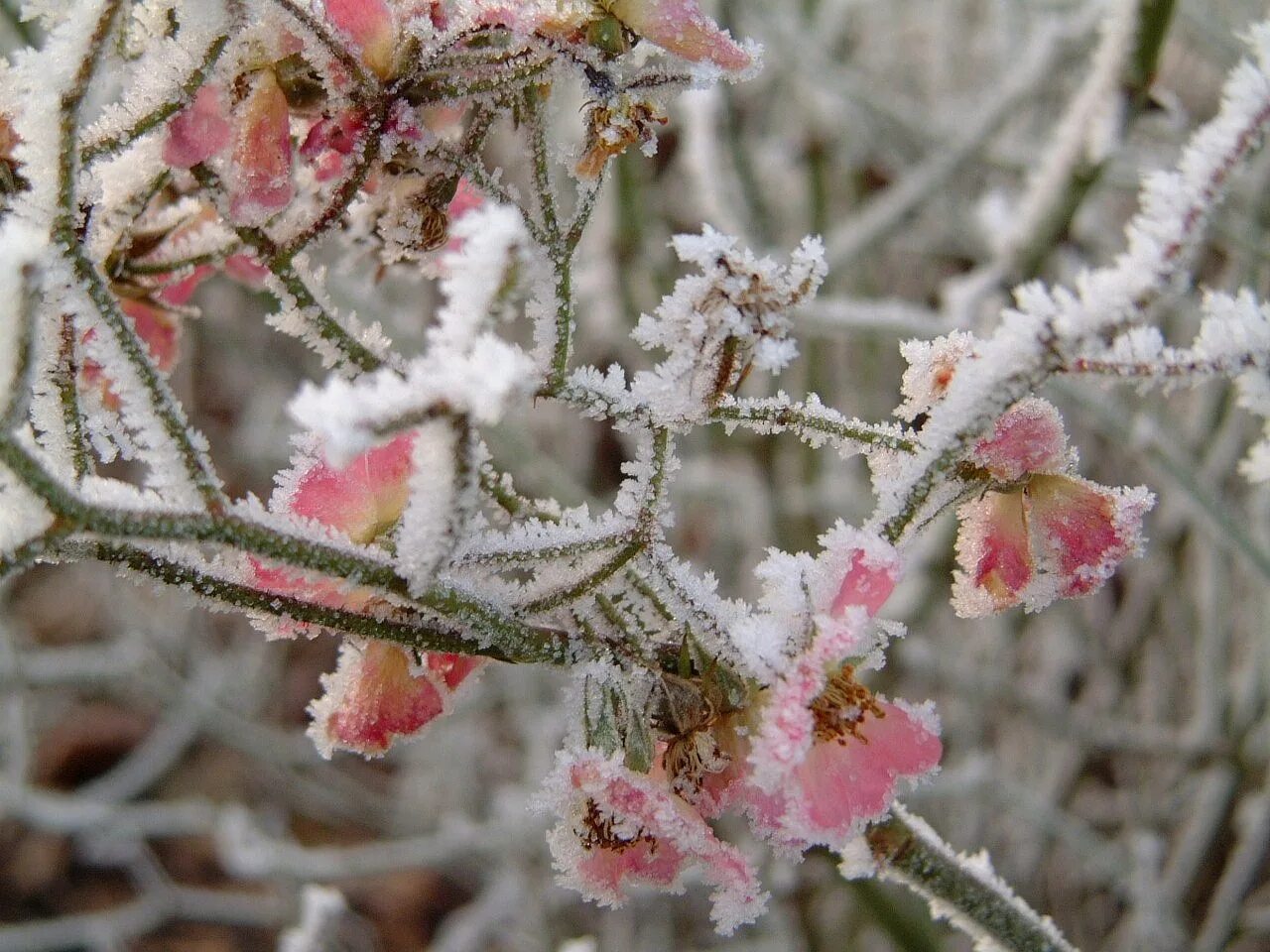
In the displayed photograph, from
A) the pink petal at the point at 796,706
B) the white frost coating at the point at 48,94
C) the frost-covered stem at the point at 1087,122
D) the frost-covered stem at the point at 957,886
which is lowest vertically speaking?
the frost-covered stem at the point at 957,886

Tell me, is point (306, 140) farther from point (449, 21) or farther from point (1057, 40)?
point (1057, 40)

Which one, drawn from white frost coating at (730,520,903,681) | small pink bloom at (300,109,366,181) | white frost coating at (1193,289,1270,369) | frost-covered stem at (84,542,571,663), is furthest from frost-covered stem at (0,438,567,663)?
white frost coating at (1193,289,1270,369)

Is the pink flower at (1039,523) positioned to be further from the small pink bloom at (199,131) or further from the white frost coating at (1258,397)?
the small pink bloom at (199,131)

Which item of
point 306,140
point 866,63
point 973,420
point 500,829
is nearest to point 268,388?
point 500,829

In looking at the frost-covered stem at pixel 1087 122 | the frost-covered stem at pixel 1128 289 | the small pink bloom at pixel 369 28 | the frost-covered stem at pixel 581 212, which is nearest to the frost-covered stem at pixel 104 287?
the small pink bloom at pixel 369 28

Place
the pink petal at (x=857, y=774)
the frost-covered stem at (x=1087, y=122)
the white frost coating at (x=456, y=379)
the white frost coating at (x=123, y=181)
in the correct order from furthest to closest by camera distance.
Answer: the frost-covered stem at (x=1087, y=122), the white frost coating at (x=123, y=181), the pink petal at (x=857, y=774), the white frost coating at (x=456, y=379)
